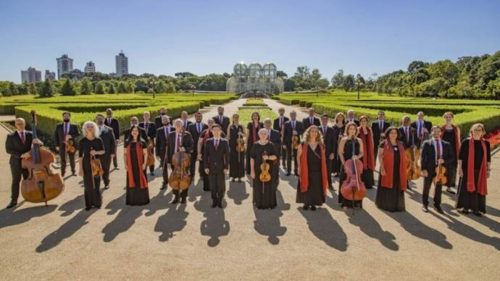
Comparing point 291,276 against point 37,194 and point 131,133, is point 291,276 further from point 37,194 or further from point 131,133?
point 37,194

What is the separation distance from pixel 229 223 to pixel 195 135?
442 centimetres

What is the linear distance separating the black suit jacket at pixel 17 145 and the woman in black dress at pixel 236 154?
4.98m

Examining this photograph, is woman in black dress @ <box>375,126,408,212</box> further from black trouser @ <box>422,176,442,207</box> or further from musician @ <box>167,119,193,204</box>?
musician @ <box>167,119,193,204</box>

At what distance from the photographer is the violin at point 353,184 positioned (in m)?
7.83

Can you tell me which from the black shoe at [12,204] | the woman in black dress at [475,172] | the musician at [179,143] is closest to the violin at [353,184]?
the woman in black dress at [475,172]

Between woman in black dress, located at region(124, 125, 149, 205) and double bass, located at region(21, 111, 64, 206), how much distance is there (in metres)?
1.44

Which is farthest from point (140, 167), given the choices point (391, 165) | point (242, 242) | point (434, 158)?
point (434, 158)

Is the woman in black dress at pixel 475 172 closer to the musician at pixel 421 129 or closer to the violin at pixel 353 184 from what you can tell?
the violin at pixel 353 184

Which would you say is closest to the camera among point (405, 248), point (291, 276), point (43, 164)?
point (291, 276)

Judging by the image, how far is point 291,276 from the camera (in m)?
5.28

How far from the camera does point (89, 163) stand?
8.25 meters

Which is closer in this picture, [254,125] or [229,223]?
[229,223]

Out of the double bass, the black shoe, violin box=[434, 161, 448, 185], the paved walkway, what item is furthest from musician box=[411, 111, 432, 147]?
the black shoe

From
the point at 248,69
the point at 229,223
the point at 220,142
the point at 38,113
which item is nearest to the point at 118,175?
the point at 220,142
